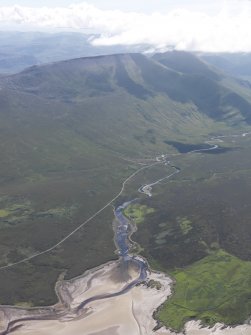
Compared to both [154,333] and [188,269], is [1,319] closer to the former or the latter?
[154,333]

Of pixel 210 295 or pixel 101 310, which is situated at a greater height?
pixel 101 310

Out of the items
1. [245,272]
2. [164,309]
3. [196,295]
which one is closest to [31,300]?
[164,309]

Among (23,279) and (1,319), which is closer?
(1,319)

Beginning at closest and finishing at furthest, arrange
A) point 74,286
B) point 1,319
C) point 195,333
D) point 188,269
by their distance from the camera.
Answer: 1. point 195,333
2. point 1,319
3. point 74,286
4. point 188,269

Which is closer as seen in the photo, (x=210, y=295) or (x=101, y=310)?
(x=101, y=310)

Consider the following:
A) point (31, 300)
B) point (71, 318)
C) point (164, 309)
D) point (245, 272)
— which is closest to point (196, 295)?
point (164, 309)

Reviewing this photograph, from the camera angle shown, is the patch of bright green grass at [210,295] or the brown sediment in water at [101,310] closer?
the brown sediment in water at [101,310]

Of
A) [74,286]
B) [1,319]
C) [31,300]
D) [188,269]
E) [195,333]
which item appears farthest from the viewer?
[188,269]

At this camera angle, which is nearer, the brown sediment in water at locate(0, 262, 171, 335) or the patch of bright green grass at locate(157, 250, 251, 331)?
the brown sediment in water at locate(0, 262, 171, 335)
